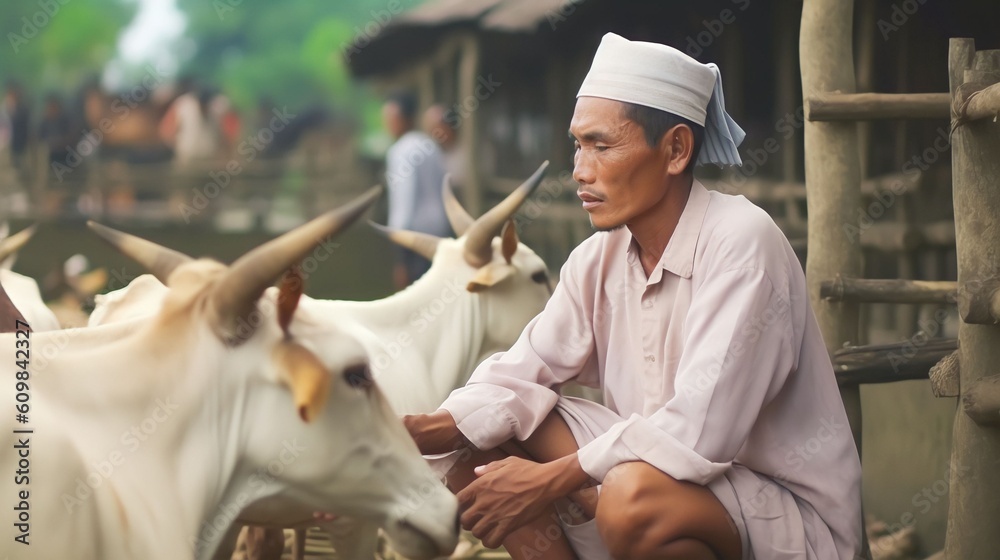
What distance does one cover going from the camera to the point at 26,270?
52.2 ft

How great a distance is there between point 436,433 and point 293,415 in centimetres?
44

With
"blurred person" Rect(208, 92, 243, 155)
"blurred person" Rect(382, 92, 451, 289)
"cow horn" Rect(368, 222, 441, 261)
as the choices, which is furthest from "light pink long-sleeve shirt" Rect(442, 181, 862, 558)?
"blurred person" Rect(208, 92, 243, 155)

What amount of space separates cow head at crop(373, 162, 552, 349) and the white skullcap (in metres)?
1.98

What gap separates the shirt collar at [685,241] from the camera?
10.4ft

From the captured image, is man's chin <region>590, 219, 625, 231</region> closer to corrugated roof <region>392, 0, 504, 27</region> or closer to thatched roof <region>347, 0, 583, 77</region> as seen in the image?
thatched roof <region>347, 0, 583, 77</region>

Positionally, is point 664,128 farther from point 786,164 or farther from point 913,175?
point 786,164

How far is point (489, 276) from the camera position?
5254 millimetres
